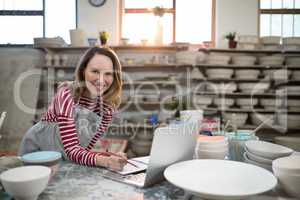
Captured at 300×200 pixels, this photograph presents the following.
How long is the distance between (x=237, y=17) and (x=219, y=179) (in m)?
3.68

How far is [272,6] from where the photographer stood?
4.11 m

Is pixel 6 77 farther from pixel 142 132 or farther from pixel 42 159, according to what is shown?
pixel 42 159

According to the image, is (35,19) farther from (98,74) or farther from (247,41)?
(98,74)

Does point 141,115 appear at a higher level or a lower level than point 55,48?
lower

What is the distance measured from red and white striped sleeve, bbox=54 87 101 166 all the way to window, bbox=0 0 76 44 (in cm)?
326

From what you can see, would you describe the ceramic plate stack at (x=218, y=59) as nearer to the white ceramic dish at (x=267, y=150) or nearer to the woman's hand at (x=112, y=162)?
the white ceramic dish at (x=267, y=150)

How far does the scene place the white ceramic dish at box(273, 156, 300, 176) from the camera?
2.64 ft

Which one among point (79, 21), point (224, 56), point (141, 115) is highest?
point (79, 21)

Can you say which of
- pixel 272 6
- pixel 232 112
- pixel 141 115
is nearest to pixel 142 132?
pixel 141 115

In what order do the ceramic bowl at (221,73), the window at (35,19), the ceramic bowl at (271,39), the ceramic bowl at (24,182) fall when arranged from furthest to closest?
1. the window at (35,19)
2. the ceramic bowl at (271,39)
3. the ceramic bowl at (221,73)
4. the ceramic bowl at (24,182)

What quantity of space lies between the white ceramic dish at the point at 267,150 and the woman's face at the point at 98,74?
0.83 meters

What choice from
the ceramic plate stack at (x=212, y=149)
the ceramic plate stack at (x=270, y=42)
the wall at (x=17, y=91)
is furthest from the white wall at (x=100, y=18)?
the ceramic plate stack at (x=212, y=149)

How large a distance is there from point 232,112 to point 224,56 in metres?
0.82

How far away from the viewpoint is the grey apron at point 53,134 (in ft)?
5.00
